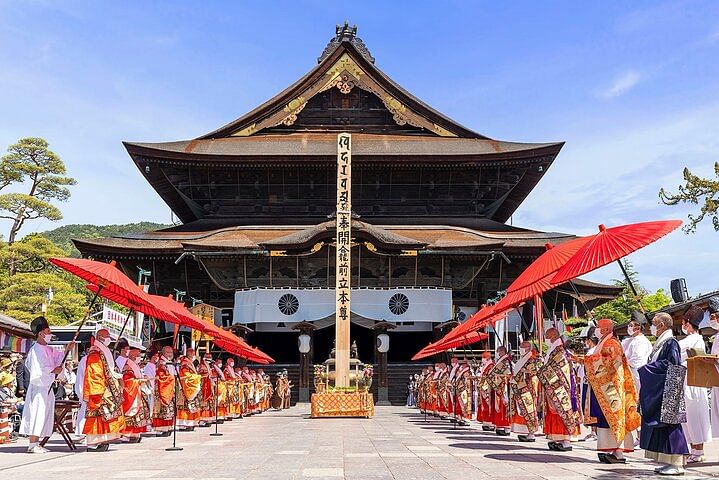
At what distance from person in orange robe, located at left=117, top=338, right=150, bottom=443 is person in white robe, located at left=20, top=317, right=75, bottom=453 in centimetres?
132

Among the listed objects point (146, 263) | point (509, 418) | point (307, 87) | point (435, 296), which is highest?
point (307, 87)

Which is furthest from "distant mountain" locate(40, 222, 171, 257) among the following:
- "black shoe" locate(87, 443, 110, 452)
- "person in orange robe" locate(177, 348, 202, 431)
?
"black shoe" locate(87, 443, 110, 452)

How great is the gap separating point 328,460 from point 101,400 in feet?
13.3

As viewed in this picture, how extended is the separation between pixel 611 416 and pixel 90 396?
7.65 m

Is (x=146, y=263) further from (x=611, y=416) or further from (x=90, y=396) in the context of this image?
(x=611, y=416)

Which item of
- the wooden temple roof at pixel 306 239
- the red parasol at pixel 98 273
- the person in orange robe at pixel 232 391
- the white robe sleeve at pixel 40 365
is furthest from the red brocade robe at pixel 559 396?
the wooden temple roof at pixel 306 239

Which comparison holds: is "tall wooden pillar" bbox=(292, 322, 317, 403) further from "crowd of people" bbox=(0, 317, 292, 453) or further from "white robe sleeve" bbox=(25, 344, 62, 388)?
"white robe sleeve" bbox=(25, 344, 62, 388)

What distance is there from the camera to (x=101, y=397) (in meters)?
11.0

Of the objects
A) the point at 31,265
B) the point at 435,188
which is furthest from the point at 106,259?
the point at 31,265

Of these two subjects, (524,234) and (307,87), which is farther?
(307,87)

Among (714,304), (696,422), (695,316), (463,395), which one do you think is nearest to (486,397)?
(463,395)

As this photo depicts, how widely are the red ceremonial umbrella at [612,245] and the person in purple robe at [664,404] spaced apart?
764 millimetres

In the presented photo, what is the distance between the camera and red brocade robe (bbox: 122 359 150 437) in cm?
1203

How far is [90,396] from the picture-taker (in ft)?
35.8
